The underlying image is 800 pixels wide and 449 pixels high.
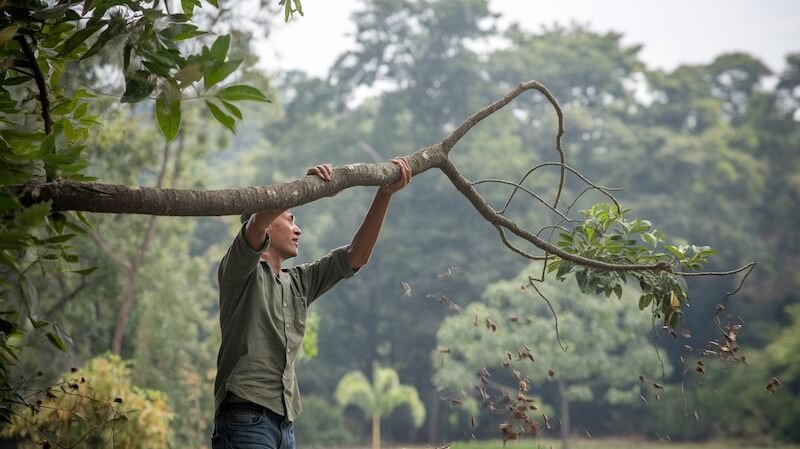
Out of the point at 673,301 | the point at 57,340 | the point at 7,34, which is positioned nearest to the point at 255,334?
the point at 57,340

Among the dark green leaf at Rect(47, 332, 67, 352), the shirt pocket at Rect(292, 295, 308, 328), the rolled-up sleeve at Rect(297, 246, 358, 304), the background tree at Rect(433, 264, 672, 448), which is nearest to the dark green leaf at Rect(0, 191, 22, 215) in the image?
the dark green leaf at Rect(47, 332, 67, 352)

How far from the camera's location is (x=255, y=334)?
8.23 ft

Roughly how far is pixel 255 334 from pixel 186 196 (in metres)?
0.63

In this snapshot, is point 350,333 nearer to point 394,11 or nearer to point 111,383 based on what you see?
point 394,11

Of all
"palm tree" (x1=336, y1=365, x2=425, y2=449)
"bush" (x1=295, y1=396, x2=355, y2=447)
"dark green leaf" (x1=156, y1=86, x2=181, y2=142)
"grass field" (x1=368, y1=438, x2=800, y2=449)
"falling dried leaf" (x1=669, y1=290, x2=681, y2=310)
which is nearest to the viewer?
"dark green leaf" (x1=156, y1=86, x2=181, y2=142)

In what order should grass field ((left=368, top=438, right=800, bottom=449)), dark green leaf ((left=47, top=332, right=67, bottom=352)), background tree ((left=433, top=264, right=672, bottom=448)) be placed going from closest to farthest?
dark green leaf ((left=47, top=332, right=67, bottom=352)), background tree ((left=433, top=264, right=672, bottom=448)), grass field ((left=368, top=438, right=800, bottom=449))

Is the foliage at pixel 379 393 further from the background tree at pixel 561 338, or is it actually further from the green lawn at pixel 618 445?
the green lawn at pixel 618 445

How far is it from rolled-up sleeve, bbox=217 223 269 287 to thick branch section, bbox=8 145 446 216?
0.20m

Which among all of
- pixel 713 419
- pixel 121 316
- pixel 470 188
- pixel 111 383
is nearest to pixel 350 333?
pixel 713 419

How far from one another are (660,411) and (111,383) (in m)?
14.7

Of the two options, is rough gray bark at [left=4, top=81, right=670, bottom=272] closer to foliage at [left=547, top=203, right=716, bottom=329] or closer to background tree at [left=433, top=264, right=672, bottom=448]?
foliage at [left=547, top=203, right=716, bottom=329]

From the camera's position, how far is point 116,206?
1.91m

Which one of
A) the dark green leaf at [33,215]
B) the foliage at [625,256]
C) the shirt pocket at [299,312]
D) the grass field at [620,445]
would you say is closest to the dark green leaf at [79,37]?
the dark green leaf at [33,215]

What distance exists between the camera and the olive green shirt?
245cm
